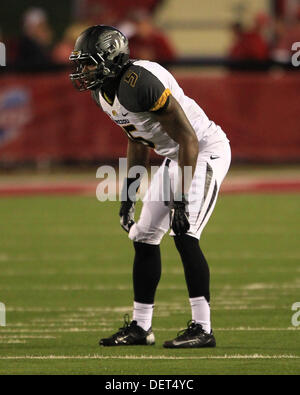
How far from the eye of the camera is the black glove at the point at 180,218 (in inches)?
268

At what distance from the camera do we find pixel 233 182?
54.2 ft

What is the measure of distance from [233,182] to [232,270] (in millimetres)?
6543

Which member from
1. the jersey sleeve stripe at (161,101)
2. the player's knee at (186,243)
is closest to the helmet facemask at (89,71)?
the jersey sleeve stripe at (161,101)

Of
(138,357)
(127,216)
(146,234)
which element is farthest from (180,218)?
(138,357)

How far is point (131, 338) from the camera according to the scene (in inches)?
280

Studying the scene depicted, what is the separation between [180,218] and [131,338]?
825mm

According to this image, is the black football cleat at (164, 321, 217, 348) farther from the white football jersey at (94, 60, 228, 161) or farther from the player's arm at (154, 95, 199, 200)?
the white football jersey at (94, 60, 228, 161)

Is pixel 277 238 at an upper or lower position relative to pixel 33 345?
upper

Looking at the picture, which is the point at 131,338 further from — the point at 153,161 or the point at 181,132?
the point at 153,161

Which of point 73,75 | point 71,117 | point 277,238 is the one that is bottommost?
point 277,238

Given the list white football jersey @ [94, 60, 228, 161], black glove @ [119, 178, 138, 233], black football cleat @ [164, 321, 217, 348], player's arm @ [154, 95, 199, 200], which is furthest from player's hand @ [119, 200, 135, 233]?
black football cleat @ [164, 321, 217, 348]

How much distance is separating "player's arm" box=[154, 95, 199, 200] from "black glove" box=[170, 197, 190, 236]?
153mm
